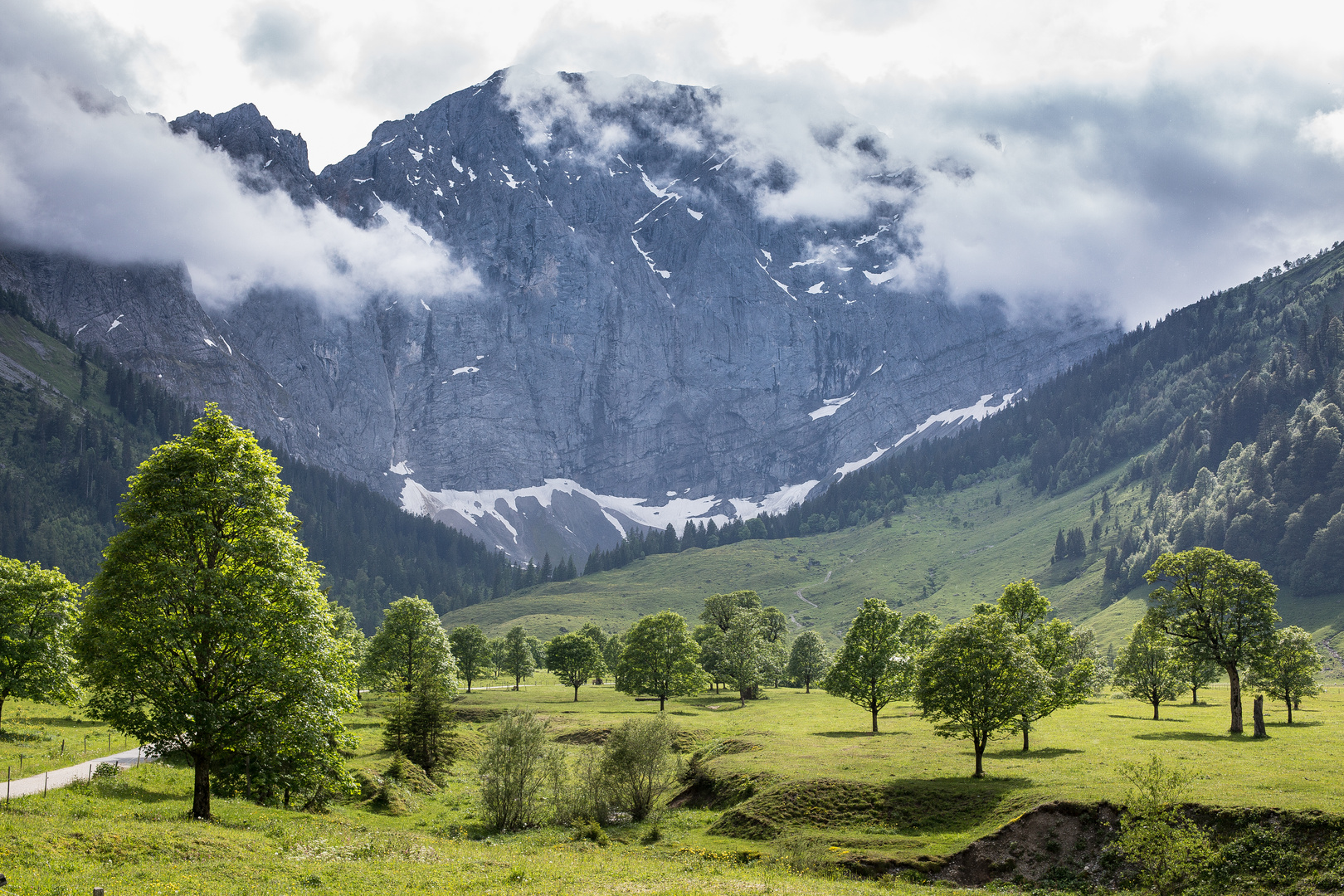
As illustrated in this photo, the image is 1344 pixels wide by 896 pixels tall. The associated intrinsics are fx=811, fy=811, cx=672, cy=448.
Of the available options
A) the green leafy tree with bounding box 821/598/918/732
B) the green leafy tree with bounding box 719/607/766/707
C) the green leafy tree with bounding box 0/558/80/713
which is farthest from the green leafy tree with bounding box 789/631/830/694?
the green leafy tree with bounding box 0/558/80/713

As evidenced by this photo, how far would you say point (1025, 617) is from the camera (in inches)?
2995

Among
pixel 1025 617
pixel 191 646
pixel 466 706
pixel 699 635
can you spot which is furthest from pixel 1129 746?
pixel 699 635

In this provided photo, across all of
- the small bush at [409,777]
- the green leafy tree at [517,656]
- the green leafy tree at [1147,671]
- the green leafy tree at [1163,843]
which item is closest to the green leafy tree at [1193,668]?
the green leafy tree at [1147,671]

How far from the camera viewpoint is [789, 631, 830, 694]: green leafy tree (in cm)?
13312

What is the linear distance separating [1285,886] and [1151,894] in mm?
4912

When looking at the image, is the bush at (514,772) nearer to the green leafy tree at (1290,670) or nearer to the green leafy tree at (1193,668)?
the green leafy tree at (1193,668)

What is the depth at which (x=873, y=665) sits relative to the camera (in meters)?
75.6

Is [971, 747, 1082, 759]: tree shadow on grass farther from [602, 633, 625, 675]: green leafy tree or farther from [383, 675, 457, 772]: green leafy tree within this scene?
[602, 633, 625, 675]: green leafy tree

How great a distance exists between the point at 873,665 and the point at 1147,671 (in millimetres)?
30524

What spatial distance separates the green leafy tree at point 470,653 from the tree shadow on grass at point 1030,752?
2990 inches

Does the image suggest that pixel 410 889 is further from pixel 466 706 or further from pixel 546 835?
pixel 466 706

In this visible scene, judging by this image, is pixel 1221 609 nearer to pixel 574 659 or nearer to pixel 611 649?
pixel 574 659

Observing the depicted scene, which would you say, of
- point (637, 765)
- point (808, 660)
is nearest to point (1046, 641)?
point (637, 765)

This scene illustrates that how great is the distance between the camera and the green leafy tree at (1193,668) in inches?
2534
